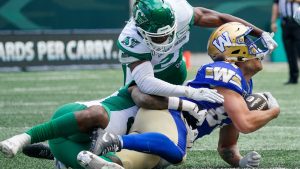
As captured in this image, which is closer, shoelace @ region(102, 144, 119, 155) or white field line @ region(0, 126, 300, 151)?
shoelace @ region(102, 144, 119, 155)

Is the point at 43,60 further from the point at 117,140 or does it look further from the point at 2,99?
the point at 117,140

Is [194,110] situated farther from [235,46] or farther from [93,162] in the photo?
[93,162]

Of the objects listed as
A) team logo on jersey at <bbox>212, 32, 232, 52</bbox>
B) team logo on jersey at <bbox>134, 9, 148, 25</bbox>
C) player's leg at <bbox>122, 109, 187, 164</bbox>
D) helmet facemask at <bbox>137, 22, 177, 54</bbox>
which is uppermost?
team logo on jersey at <bbox>134, 9, 148, 25</bbox>

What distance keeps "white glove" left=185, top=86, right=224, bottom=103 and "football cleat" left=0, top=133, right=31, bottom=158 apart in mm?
915

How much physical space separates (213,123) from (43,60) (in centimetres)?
871

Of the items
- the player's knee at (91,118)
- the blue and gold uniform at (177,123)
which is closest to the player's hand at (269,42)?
the blue and gold uniform at (177,123)

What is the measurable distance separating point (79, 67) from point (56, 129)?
917 centimetres

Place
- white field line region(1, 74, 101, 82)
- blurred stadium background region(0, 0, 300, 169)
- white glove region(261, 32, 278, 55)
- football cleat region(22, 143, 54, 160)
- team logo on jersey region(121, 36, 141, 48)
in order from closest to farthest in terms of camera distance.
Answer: team logo on jersey region(121, 36, 141, 48) < football cleat region(22, 143, 54, 160) < white glove region(261, 32, 278, 55) < blurred stadium background region(0, 0, 300, 169) < white field line region(1, 74, 101, 82)

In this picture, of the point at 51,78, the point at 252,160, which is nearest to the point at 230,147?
the point at 252,160

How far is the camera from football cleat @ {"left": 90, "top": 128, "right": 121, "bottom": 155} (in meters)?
4.30

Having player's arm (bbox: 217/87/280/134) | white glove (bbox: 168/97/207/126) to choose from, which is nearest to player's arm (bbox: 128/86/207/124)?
white glove (bbox: 168/97/207/126)

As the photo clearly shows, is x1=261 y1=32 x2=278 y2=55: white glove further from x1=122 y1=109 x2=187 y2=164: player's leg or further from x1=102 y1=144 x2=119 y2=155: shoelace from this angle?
x1=102 y1=144 x2=119 y2=155: shoelace

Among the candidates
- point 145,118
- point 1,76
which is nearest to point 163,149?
point 145,118

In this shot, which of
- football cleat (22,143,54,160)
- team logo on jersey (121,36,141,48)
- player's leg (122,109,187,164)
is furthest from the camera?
football cleat (22,143,54,160)
